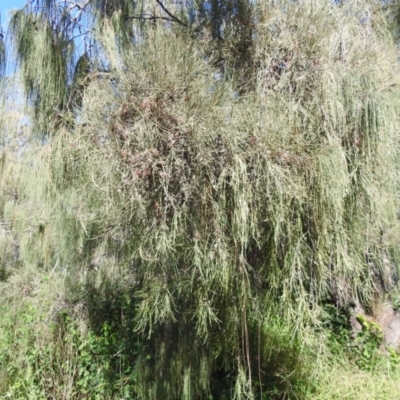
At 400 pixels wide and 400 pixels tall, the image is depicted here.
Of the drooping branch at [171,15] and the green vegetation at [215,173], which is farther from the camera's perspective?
the drooping branch at [171,15]

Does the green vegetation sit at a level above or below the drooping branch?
below

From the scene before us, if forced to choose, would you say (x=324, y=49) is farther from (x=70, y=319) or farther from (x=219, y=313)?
(x=70, y=319)

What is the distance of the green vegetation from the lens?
216cm

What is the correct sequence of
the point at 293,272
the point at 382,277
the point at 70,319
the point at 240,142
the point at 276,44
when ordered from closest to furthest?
1. the point at 240,142
2. the point at 293,272
3. the point at 276,44
4. the point at 70,319
5. the point at 382,277

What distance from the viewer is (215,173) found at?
2.19 meters

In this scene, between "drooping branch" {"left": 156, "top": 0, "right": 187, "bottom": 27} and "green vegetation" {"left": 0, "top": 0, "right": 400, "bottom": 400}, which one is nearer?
"green vegetation" {"left": 0, "top": 0, "right": 400, "bottom": 400}

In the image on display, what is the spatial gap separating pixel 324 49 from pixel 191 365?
6.26 feet

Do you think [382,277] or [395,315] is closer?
[382,277]

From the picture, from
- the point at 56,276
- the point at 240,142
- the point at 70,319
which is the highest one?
the point at 240,142

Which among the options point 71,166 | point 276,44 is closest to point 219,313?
point 71,166

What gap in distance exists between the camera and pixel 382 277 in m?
3.83

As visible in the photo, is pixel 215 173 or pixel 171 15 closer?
pixel 215 173

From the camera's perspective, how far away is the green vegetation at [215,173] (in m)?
2.16

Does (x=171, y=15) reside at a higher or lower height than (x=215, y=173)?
higher
